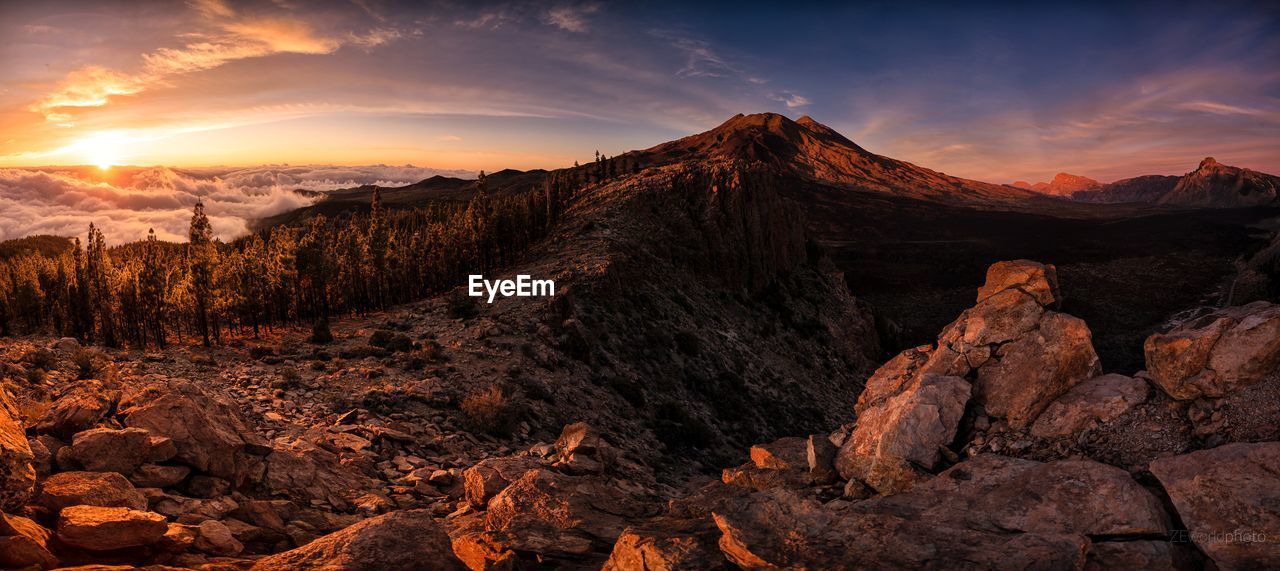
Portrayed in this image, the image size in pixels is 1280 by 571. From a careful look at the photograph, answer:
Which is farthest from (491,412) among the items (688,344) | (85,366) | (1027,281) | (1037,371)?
(688,344)

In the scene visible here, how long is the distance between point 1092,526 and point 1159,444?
10.9 ft

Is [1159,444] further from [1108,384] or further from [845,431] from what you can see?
[845,431]

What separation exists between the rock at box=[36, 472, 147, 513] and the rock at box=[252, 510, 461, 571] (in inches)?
134

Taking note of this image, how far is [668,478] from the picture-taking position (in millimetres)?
27328

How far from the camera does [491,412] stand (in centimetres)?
2681

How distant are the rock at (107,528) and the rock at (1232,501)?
19.0 metres

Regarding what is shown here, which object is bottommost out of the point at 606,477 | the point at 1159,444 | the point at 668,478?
the point at 668,478

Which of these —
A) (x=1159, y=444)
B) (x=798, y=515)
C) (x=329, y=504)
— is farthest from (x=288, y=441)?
(x=1159, y=444)

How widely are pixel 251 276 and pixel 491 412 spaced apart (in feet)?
160

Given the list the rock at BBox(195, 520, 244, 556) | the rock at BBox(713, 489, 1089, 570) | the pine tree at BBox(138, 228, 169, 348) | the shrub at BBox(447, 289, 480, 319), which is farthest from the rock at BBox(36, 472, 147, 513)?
the pine tree at BBox(138, 228, 169, 348)

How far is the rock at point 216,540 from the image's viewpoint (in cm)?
1153

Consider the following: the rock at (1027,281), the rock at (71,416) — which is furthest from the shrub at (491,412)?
the rock at (1027,281)

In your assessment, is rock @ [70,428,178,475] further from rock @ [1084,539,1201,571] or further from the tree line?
the tree line

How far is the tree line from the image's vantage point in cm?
5400
